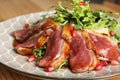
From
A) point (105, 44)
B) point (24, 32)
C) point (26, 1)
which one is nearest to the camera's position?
point (105, 44)

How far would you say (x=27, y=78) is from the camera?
162 cm

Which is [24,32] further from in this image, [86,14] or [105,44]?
[105,44]

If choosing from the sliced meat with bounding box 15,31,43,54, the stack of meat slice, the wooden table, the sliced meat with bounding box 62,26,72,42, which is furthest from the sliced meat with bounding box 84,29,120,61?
the wooden table

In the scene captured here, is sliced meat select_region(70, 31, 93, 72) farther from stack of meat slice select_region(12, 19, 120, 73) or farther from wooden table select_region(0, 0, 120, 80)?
wooden table select_region(0, 0, 120, 80)

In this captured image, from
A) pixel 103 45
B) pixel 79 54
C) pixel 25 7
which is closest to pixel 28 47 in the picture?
pixel 79 54

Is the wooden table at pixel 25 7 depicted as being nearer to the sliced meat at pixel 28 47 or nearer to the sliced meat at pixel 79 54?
the sliced meat at pixel 28 47

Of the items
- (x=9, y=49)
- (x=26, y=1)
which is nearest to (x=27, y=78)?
(x=9, y=49)

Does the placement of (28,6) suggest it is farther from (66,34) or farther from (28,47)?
(66,34)

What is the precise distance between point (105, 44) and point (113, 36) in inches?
7.6

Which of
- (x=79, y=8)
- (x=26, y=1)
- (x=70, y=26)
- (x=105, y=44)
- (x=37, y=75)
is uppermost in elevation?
(x=26, y=1)

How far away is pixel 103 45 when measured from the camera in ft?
5.76

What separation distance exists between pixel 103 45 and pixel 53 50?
32 cm

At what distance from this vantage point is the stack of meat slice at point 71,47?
1.62m

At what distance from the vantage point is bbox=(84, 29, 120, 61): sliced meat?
1.72 m
